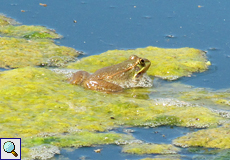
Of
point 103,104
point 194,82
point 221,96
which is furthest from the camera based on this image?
point 194,82

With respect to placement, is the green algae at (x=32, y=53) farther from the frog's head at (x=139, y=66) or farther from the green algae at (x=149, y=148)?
the green algae at (x=149, y=148)

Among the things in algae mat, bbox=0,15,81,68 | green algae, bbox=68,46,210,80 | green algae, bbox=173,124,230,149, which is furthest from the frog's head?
green algae, bbox=173,124,230,149

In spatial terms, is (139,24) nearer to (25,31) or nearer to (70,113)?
(25,31)

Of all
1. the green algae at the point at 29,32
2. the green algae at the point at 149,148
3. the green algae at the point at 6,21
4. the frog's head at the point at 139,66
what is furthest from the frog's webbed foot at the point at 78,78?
the green algae at the point at 6,21

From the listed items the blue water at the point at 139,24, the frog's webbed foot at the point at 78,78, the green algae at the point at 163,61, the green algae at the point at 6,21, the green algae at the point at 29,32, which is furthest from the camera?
the green algae at the point at 6,21

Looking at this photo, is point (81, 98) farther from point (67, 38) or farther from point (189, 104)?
point (67, 38)

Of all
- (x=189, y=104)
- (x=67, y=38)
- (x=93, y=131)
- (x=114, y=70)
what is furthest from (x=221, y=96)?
(x=67, y=38)
